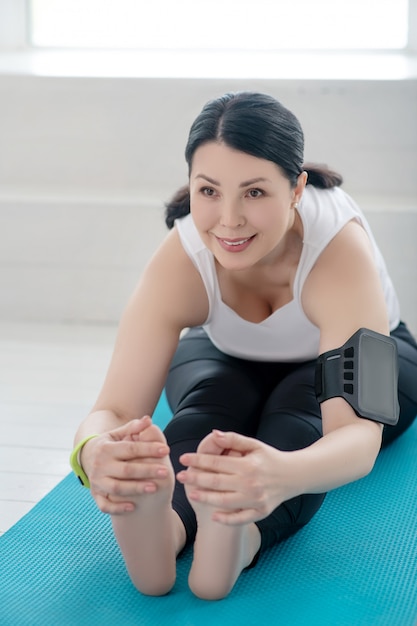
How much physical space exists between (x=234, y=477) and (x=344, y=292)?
52 cm

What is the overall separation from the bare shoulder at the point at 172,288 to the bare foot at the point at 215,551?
0.45m

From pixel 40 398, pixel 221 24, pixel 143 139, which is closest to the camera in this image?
pixel 40 398

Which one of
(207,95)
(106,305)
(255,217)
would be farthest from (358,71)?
(255,217)

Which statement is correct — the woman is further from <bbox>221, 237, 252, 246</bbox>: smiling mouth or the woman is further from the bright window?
the bright window

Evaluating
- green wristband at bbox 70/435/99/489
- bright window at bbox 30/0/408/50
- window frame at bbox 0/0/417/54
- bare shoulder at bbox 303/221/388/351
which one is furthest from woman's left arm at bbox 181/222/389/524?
window frame at bbox 0/0/417/54

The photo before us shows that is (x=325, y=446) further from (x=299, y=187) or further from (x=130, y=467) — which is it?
(x=299, y=187)

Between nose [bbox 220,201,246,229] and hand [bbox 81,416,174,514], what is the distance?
38 centimetres

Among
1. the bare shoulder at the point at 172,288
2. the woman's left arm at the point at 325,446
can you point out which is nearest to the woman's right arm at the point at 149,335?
the bare shoulder at the point at 172,288

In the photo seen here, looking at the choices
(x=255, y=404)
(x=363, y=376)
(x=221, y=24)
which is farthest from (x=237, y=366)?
(x=221, y=24)

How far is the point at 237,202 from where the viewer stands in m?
1.57

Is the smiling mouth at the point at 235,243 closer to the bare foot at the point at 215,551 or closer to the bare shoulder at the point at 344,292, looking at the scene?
the bare shoulder at the point at 344,292

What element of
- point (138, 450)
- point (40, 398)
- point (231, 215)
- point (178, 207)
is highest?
point (231, 215)

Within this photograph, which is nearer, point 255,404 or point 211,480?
point 211,480

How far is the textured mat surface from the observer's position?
148cm
